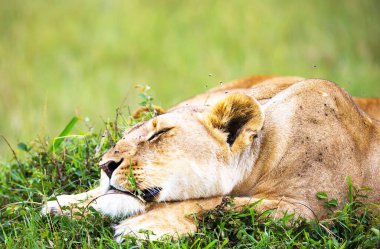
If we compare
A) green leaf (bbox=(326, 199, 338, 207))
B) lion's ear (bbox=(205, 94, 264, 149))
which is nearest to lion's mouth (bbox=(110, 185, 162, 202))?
lion's ear (bbox=(205, 94, 264, 149))

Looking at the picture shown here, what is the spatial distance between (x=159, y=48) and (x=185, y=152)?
8.25m

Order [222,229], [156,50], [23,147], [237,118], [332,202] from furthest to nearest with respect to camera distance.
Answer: [156,50], [23,147], [237,118], [332,202], [222,229]

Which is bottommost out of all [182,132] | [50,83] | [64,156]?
[50,83]

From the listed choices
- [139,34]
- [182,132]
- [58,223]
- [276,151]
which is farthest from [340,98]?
[139,34]

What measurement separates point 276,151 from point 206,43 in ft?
26.3

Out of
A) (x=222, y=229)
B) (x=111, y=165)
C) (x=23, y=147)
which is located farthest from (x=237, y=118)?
(x=23, y=147)

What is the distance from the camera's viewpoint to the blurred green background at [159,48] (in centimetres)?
1116

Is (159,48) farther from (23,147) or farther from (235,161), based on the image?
(235,161)

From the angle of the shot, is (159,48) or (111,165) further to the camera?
(159,48)

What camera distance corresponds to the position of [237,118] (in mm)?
4699

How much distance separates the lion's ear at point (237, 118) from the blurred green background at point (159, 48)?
5758 millimetres

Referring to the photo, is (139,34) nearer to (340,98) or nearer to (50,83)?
(50,83)

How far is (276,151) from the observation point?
15.4 feet

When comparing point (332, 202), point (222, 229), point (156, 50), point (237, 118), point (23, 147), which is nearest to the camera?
point (222, 229)
